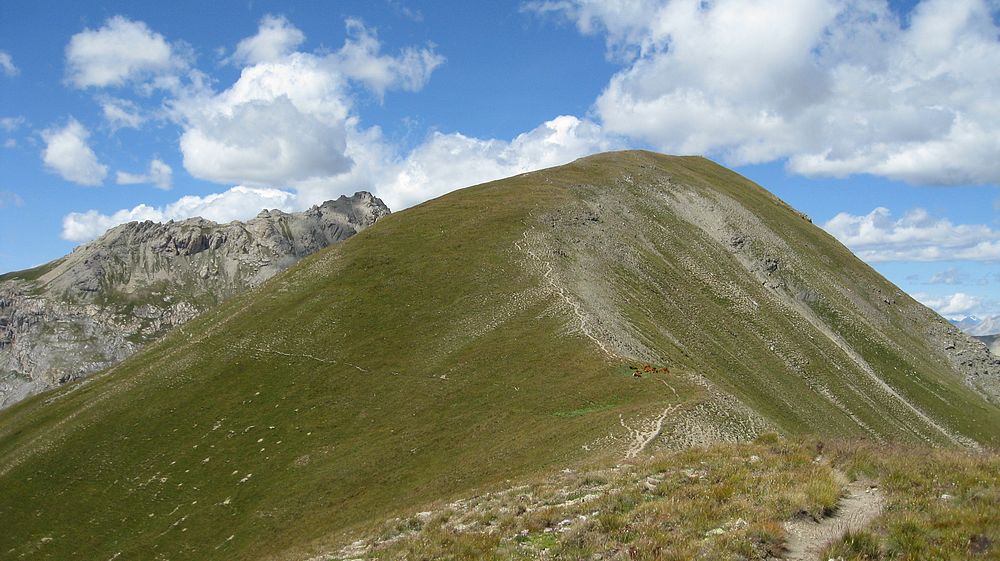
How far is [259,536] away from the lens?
3888 centimetres

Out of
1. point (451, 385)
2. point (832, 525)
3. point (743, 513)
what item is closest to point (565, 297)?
point (451, 385)

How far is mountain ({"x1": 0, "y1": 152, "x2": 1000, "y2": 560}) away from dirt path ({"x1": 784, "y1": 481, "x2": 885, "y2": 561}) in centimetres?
417

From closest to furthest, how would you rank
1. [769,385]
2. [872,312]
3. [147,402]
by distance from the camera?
[147,402]
[769,385]
[872,312]

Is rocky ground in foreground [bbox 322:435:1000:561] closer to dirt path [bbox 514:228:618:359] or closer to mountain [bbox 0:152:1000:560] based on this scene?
mountain [bbox 0:152:1000:560]

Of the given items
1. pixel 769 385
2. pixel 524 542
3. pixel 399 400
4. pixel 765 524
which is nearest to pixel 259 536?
pixel 399 400

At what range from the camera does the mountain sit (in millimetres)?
38406

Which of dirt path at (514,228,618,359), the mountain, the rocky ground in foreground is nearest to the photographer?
the rocky ground in foreground

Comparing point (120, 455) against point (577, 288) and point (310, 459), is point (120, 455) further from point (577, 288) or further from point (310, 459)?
point (577, 288)

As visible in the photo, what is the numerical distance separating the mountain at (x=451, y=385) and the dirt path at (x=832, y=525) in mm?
4167

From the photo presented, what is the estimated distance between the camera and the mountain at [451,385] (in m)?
38.4

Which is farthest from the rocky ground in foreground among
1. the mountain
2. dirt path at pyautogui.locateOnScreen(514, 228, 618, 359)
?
dirt path at pyautogui.locateOnScreen(514, 228, 618, 359)

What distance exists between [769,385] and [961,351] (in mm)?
73589

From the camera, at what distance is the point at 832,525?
45.0 ft

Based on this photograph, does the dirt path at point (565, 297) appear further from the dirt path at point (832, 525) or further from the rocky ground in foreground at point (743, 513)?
the dirt path at point (832, 525)
